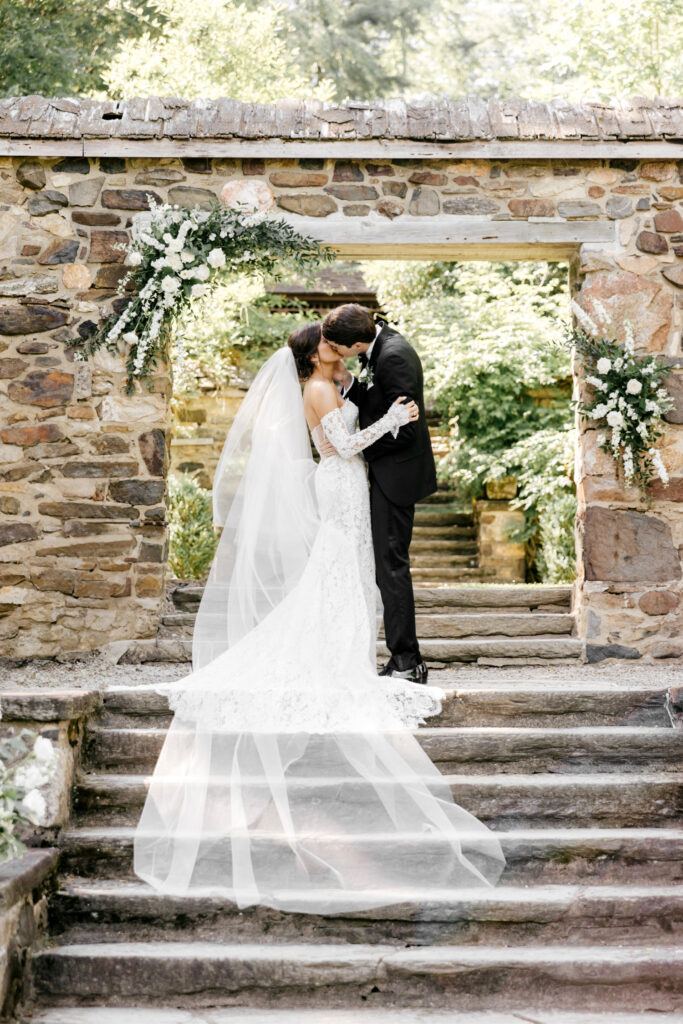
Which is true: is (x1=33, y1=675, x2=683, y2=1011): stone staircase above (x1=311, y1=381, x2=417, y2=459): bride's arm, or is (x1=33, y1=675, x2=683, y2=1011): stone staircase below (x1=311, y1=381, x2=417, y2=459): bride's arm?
below

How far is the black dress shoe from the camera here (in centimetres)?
464

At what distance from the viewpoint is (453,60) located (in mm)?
19734

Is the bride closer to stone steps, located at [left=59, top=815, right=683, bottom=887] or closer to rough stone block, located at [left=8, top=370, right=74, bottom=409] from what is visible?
stone steps, located at [left=59, top=815, right=683, bottom=887]

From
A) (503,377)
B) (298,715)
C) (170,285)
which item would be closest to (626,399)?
(170,285)

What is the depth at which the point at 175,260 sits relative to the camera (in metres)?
5.89

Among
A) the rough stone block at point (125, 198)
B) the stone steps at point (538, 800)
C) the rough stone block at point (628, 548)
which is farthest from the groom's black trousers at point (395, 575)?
the rough stone block at point (125, 198)

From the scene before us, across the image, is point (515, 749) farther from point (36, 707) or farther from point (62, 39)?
point (62, 39)

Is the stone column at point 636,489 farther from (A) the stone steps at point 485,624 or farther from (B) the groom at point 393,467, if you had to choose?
(B) the groom at point 393,467

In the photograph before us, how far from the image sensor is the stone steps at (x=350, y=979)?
10.2 ft

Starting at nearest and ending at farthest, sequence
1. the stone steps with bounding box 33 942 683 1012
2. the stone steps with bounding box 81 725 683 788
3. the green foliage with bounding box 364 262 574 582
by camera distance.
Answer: the stone steps with bounding box 33 942 683 1012, the stone steps with bounding box 81 725 683 788, the green foliage with bounding box 364 262 574 582

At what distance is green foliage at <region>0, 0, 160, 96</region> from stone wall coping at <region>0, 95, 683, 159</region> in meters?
4.80

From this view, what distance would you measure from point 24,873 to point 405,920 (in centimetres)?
120

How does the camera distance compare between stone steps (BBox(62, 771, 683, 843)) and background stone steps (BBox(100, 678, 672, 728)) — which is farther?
background stone steps (BBox(100, 678, 672, 728))

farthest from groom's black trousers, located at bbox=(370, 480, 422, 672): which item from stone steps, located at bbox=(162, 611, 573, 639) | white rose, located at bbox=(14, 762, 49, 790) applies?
white rose, located at bbox=(14, 762, 49, 790)
